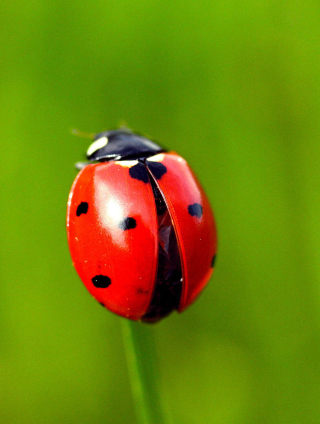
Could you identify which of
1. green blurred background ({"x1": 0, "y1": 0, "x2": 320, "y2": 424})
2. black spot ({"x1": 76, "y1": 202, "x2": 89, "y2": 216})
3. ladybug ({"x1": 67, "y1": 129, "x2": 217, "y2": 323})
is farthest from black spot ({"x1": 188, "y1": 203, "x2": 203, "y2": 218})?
green blurred background ({"x1": 0, "y1": 0, "x2": 320, "y2": 424})

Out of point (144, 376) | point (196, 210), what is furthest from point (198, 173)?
point (144, 376)

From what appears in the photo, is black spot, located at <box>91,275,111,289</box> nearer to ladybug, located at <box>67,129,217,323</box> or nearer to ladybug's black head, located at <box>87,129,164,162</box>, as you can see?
ladybug, located at <box>67,129,217,323</box>

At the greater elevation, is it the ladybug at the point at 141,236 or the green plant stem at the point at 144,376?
the ladybug at the point at 141,236

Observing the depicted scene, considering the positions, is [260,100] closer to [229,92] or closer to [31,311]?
[229,92]

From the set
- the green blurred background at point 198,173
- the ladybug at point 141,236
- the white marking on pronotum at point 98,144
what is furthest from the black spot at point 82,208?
the green blurred background at point 198,173

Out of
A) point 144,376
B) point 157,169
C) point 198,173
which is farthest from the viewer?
point 198,173

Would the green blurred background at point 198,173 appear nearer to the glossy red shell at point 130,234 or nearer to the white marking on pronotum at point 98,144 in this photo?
the white marking on pronotum at point 98,144

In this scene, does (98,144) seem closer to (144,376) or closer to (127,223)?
(127,223)
